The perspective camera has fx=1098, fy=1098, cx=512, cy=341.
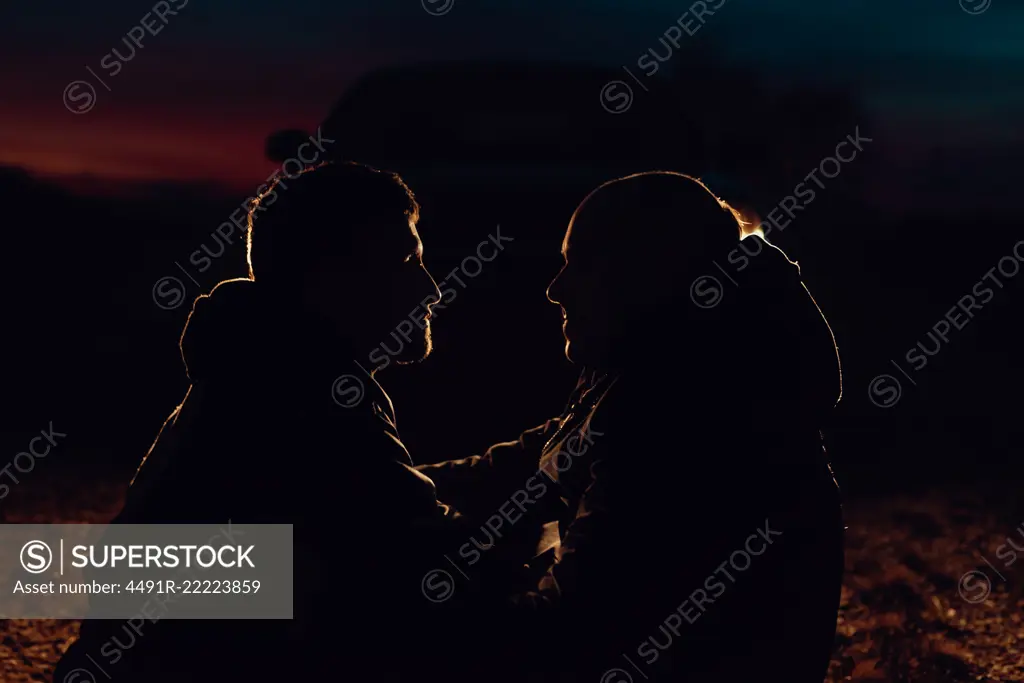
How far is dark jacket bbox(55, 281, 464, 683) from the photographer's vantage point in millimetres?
2348

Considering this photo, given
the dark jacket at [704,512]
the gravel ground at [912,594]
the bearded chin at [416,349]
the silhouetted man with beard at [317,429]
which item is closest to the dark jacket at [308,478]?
the silhouetted man with beard at [317,429]

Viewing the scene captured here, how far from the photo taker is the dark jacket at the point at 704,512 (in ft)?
7.51

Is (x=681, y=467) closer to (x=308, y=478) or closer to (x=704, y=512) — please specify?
(x=704, y=512)

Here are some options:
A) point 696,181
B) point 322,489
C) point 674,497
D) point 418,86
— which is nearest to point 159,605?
point 322,489

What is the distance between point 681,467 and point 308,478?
2.60 ft

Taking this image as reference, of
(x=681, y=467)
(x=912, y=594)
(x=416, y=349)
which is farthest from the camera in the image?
(x=912, y=594)

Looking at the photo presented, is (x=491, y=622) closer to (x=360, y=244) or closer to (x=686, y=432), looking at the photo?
(x=686, y=432)

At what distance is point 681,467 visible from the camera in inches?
90.3

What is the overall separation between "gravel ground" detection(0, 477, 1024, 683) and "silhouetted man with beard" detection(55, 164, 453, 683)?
2.85m

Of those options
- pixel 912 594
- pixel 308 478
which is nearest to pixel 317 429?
pixel 308 478

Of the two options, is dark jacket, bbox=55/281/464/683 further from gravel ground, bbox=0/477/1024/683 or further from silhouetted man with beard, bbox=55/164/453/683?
gravel ground, bbox=0/477/1024/683

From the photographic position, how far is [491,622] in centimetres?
237

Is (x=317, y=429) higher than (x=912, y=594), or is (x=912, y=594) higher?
(x=912, y=594)

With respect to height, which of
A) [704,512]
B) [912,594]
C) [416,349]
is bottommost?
[704,512]
